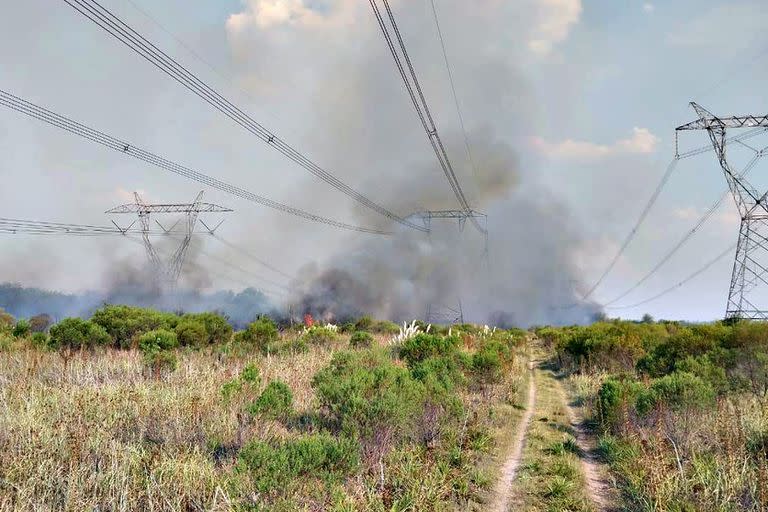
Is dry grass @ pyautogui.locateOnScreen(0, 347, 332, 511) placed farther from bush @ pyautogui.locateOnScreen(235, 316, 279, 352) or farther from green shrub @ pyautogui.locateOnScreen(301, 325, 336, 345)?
green shrub @ pyautogui.locateOnScreen(301, 325, 336, 345)

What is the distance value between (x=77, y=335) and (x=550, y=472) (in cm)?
2338

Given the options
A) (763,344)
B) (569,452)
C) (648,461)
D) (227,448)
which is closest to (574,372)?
(763,344)

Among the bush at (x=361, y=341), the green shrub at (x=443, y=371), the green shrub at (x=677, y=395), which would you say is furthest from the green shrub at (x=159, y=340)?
the green shrub at (x=677, y=395)

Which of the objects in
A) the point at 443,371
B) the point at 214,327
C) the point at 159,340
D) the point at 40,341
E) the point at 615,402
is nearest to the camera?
the point at 615,402

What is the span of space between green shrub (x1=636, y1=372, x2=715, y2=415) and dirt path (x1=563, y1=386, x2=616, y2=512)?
1.60m

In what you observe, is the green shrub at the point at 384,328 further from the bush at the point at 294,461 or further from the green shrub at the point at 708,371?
the bush at the point at 294,461

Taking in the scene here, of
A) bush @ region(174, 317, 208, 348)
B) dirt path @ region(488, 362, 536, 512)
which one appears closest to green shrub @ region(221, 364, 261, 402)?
dirt path @ region(488, 362, 536, 512)

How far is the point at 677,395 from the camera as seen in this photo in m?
10.9

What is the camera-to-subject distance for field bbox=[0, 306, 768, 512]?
20.9 ft

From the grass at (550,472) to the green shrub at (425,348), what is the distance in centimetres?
445

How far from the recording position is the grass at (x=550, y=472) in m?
7.82

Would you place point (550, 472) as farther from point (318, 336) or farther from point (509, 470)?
point (318, 336)

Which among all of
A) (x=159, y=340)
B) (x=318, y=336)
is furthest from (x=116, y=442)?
(x=318, y=336)

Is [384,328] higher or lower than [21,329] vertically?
higher
